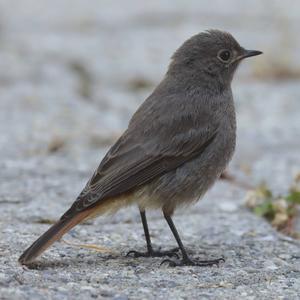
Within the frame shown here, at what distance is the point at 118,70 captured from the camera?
35.8ft

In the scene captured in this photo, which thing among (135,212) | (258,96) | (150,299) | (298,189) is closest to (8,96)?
(258,96)

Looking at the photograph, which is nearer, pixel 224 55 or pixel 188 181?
pixel 188 181

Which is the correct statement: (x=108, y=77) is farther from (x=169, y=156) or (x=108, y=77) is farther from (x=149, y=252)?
(x=149, y=252)

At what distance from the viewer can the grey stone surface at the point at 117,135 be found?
4.93 metres

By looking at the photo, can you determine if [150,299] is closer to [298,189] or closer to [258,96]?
[298,189]

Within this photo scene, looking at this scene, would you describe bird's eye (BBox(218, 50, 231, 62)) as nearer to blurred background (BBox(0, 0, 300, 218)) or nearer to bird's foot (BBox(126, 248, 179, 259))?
blurred background (BBox(0, 0, 300, 218))

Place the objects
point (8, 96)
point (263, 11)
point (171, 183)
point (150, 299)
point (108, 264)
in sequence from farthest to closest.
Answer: point (263, 11), point (8, 96), point (171, 183), point (108, 264), point (150, 299)

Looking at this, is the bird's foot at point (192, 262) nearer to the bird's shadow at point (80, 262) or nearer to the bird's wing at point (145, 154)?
the bird's shadow at point (80, 262)

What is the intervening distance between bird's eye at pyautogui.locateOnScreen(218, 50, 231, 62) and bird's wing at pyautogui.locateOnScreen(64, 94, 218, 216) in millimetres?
686

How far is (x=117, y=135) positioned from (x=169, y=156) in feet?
9.07

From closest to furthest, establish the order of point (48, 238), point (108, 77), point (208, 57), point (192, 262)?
point (48, 238), point (192, 262), point (208, 57), point (108, 77)

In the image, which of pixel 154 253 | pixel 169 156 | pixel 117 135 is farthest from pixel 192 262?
pixel 117 135

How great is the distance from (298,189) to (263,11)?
7.12m

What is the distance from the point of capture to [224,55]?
6.51 metres
